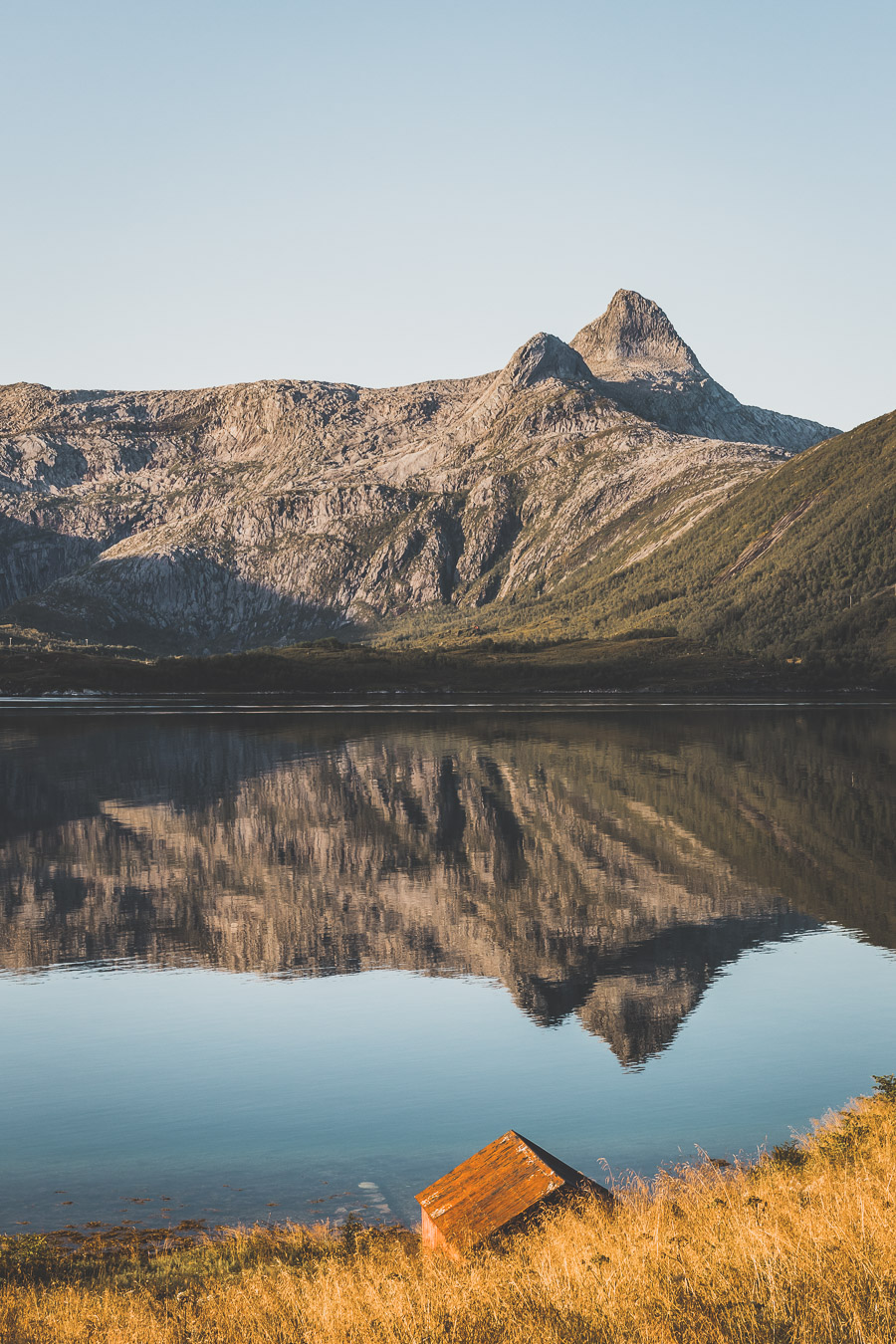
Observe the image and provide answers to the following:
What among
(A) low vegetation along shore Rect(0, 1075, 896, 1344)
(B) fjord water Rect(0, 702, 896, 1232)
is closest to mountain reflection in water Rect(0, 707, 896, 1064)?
(B) fjord water Rect(0, 702, 896, 1232)

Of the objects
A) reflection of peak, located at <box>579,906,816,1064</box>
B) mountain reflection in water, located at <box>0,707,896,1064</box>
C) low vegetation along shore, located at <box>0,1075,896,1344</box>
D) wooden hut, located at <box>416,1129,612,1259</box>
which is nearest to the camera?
low vegetation along shore, located at <box>0,1075,896,1344</box>

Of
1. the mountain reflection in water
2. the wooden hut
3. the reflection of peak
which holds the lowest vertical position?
the mountain reflection in water

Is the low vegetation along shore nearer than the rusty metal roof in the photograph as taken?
Yes

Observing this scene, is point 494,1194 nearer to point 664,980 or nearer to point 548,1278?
point 548,1278

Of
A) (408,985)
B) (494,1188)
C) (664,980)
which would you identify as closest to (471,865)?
(408,985)

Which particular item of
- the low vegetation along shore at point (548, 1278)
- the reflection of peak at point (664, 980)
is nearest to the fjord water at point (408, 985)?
the reflection of peak at point (664, 980)

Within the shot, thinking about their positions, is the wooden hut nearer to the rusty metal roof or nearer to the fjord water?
the rusty metal roof

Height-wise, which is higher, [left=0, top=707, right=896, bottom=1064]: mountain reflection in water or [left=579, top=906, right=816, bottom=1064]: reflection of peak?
[left=579, top=906, right=816, bottom=1064]: reflection of peak

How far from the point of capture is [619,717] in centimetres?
16612

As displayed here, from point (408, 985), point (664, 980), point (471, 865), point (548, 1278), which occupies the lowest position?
point (471, 865)

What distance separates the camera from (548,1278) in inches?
523

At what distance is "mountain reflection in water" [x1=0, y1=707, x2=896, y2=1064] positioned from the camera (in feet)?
119

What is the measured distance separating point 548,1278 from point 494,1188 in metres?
3.02

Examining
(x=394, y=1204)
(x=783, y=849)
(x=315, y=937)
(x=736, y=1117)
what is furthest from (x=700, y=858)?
(x=394, y=1204)
